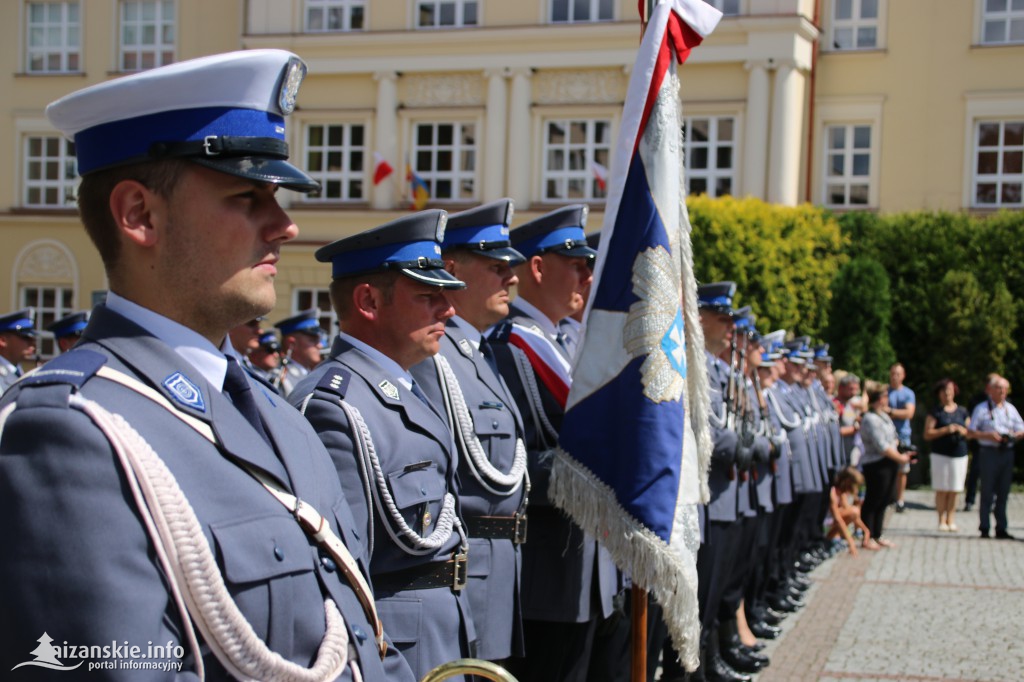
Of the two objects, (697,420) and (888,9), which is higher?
(888,9)

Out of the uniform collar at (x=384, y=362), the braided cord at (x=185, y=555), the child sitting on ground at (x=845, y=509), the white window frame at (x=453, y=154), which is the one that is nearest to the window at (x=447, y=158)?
the white window frame at (x=453, y=154)

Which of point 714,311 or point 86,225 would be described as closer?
point 86,225

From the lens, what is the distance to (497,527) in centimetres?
421

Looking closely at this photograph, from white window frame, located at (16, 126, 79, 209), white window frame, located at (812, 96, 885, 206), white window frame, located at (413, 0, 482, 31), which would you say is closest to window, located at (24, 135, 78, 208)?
white window frame, located at (16, 126, 79, 209)

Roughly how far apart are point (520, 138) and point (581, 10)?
306 centimetres

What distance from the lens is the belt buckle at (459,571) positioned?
352 cm

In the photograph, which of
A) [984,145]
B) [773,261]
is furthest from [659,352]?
[984,145]

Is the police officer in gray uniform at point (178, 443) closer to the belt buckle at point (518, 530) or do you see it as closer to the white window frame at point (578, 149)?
the belt buckle at point (518, 530)

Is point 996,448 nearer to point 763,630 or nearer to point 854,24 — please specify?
point 763,630

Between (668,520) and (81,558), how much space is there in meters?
3.02

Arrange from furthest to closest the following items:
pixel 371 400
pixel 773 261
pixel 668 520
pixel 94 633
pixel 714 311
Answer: pixel 773 261
pixel 714 311
pixel 668 520
pixel 371 400
pixel 94 633

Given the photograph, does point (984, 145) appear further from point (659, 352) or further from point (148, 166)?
point (148, 166)

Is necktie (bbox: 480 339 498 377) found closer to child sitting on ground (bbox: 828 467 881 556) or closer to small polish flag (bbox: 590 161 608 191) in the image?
child sitting on ground (bbox: 828 467 881 556)

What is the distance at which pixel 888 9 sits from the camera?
25281 mm
